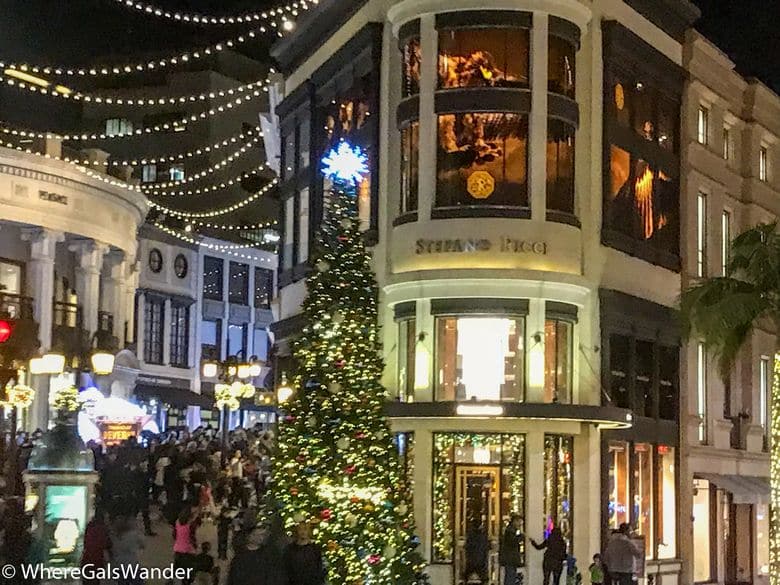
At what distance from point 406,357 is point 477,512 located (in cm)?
363

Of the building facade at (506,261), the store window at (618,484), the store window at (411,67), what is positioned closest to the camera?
the building facade at (506,261)

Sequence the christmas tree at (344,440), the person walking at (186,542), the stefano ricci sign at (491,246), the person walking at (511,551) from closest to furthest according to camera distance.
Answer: the christmas tree at (344,440) < the person walking at (186,542) < the person walking at (511,551) < the stefano ricci sign at (491,246)

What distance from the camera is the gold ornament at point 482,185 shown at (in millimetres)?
27375

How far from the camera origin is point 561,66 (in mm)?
28125

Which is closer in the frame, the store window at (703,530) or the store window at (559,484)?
the store window at (559,484)

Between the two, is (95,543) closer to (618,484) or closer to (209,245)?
(618,484)

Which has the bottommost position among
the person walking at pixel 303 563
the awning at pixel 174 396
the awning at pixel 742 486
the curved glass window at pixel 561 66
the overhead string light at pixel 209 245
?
the person walking at pixel 303 563

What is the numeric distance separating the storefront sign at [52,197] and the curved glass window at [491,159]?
Result: 829 inches

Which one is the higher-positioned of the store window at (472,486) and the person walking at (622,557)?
the store window at (472,486)

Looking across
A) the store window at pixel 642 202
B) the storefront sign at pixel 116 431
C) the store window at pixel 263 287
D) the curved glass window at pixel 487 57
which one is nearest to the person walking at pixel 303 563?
the curved glass window at pixel 487 57

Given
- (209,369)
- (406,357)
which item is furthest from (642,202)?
(209,369)

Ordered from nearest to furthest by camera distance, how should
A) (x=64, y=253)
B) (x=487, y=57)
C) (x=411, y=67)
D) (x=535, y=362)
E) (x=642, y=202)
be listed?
(x=535, y=362)
(x=487, y=57)
(x=411, y=67)
(x=642, y=202)
(x=64, y=253)

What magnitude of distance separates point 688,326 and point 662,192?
858 cm

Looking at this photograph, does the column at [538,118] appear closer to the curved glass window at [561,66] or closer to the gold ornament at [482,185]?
the curved glass window at [561,66]
